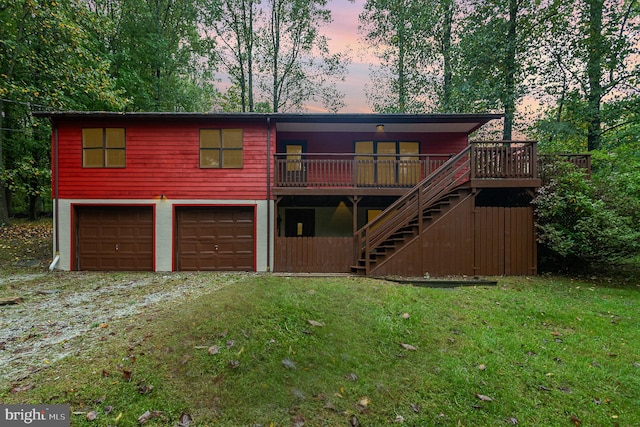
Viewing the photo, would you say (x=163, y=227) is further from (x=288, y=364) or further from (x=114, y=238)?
(x=288, y=364)

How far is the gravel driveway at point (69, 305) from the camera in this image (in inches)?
157

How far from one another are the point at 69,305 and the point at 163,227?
4.20 metres

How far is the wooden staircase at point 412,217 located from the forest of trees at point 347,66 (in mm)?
2624

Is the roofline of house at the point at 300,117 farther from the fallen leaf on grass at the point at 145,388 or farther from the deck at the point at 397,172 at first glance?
the fallen leaf on grass at the point at 145,388

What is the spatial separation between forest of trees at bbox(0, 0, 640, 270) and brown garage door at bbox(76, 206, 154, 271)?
494 centimetres

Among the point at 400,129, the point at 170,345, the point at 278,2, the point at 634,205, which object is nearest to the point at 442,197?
the point at 400,129

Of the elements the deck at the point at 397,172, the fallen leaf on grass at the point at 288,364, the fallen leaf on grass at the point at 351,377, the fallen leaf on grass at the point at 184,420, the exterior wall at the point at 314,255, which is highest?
the deck at the point at 397,172

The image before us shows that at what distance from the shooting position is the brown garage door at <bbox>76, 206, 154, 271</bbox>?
1016 centimetres

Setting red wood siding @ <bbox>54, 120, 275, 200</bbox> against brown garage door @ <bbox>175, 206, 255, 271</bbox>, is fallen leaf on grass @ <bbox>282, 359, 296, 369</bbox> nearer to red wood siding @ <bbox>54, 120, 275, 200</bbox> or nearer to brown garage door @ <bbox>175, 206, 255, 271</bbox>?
brown garage door @ <bbox>175, 206, 255, 271</bbox>

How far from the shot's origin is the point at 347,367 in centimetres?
369

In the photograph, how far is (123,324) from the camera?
491cm

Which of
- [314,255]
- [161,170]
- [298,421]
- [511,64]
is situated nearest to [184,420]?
[298,421]

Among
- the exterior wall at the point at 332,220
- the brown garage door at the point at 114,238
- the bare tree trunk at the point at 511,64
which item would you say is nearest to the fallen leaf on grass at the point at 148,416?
the brown garage door at the point at 114,238

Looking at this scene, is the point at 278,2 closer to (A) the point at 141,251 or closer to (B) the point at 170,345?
(A) the point at 141,251
